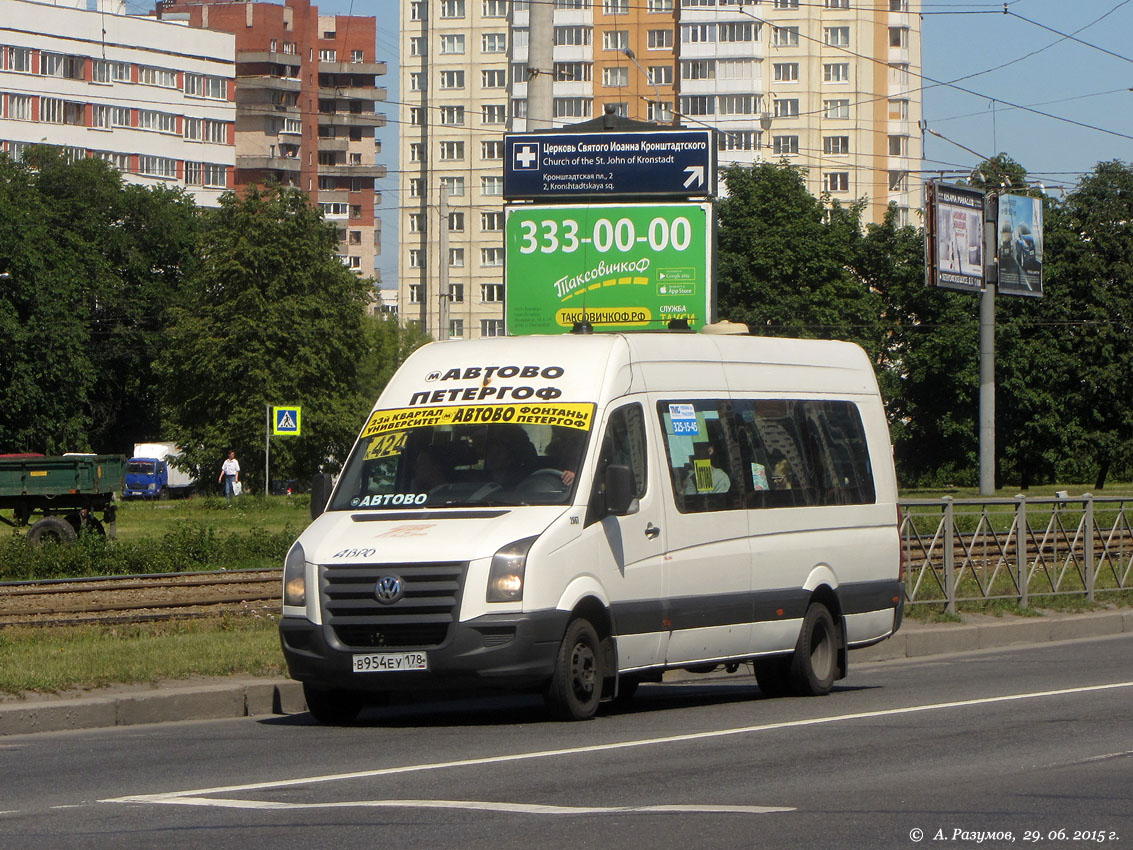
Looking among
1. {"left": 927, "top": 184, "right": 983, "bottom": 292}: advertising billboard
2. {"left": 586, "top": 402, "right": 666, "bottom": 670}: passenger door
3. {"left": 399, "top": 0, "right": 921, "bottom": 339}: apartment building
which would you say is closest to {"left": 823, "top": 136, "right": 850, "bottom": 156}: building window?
{"left": 399, "top": 0, "right": 921, "bottom": 339}: apartment building

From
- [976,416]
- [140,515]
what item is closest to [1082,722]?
[140,515]

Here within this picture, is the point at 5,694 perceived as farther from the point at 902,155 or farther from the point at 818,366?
the point at 902,155

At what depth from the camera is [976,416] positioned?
73562 millimetres

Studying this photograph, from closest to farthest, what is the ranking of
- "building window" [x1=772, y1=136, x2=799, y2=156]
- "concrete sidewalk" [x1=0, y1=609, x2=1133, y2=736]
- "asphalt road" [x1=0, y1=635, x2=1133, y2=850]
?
"asphalt road" [x1=0, y1=635, x2=1133, y2=850]
"concrete sidewalk" [x1=0, y1=609, x2=1133, y2=736]
"building window" [x1=772, y1=136, x2=799, y2=156]

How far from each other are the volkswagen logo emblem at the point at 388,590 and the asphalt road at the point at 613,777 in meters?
0.83

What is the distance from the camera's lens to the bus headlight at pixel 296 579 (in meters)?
11.2

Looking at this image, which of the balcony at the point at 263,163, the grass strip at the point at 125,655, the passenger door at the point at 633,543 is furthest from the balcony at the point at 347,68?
the passenger door at the point at 633,543

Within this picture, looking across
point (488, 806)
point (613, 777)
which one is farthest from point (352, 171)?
point (488, 806)

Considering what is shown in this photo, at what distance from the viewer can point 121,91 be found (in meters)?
115

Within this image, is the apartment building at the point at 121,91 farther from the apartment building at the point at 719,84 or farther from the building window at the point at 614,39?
the building window at the point at 614,39

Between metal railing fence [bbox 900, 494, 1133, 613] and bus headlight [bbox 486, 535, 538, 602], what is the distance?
8.44 m

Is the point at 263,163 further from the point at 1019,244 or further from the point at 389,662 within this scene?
the point at 389,662

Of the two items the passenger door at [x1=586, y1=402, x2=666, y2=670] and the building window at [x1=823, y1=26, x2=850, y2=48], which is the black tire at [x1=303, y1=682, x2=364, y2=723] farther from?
the building window at [x1=823, y1=26, x2=850, y2=48]

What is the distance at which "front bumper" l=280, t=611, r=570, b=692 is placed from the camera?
10.8 m
